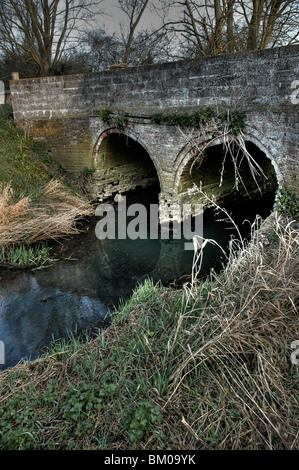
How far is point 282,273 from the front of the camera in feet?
13.2

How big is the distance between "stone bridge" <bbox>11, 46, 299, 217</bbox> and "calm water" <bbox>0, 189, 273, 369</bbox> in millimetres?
1706

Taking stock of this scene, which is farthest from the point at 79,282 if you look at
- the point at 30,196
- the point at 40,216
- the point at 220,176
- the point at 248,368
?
the point at 220,176

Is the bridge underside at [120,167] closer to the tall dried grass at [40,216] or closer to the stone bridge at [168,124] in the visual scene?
the stone bridge at [168,124]

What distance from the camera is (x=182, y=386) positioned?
141 inches

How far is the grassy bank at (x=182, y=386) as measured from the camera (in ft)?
10.3

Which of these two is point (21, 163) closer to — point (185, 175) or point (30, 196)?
point (30, 196)

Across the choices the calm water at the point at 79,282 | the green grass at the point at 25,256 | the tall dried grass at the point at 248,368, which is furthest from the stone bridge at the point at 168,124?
the tall dried grass at the point at 248,368

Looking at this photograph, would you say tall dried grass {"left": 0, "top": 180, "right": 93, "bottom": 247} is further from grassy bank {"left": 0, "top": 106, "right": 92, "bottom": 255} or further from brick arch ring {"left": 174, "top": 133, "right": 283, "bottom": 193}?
brick arch ring {"left": 174, "top": 133, "right": 283, "bottom": 193}

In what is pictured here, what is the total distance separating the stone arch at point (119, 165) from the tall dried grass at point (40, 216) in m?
1.72

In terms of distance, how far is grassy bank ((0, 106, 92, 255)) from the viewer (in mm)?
8719

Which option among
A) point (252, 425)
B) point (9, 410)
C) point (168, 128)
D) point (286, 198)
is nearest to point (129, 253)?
point (168, 128)

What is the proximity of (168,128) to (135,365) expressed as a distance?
6.26 meters

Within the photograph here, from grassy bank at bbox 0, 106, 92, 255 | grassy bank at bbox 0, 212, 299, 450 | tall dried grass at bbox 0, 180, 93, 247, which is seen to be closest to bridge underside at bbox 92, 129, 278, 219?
grassy bank at bbox 0, 106, 92, 255

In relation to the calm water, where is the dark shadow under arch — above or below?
above
